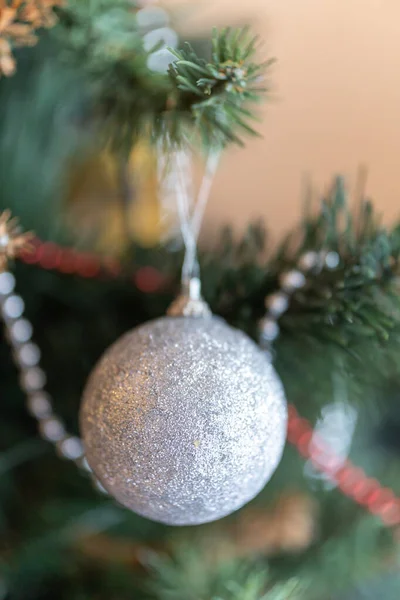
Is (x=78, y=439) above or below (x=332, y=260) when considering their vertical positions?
below

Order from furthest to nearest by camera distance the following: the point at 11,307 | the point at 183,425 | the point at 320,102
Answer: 1. the point at 320,102
2. the point at 11,307
3. the point at 183,425

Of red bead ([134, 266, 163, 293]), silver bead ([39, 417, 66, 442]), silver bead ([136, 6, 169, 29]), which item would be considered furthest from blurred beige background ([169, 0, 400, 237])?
silver bead ([39, 417, 66, 442])

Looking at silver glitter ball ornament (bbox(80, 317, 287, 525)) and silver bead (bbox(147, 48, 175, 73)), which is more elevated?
silver bead (bbox(147, 48, 175, 73))

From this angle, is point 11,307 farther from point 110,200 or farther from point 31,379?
point 110,200

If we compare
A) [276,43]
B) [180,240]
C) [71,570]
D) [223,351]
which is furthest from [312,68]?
[71,570]

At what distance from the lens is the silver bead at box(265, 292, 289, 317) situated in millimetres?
324

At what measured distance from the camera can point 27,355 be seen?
0.37 meters

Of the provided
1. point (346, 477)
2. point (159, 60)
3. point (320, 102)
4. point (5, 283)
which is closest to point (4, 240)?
point (5, 283)

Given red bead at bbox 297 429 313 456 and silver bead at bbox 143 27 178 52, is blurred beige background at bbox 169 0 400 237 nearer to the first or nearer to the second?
silver bead at bbox 143 27 178 52

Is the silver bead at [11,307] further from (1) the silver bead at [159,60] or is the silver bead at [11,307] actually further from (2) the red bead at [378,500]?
(2) the red bead at [378,500]

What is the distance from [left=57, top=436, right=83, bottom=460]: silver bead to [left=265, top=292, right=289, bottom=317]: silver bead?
0.53 feet

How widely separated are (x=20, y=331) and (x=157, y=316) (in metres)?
0.10

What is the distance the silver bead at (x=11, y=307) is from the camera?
1.13ft

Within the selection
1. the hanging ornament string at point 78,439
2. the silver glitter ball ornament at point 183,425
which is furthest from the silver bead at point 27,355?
the silver glitter ball ornament at point 183,425
